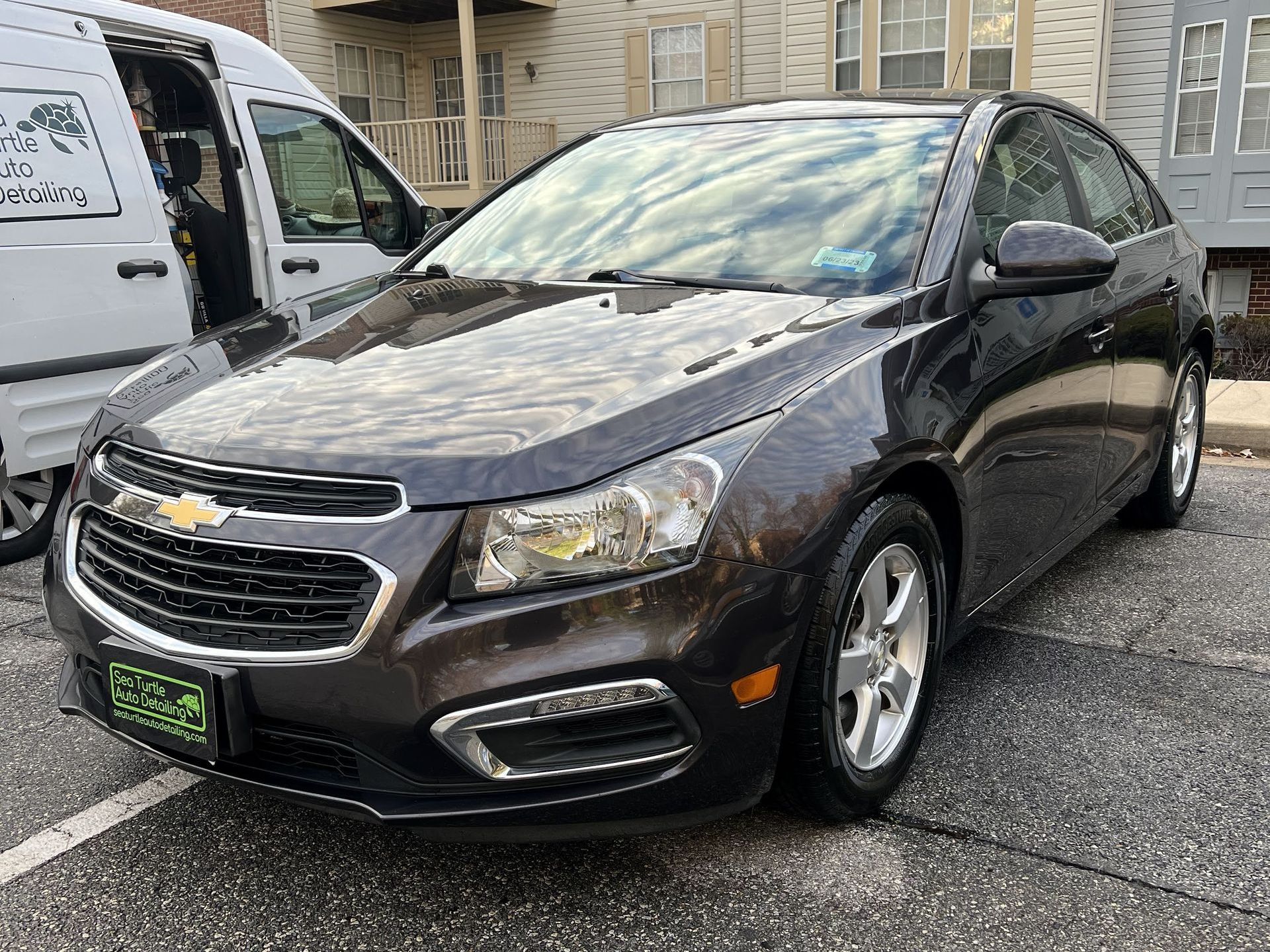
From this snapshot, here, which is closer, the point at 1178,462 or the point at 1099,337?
the point at 1099,337

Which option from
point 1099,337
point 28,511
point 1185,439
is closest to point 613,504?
point 1099,337

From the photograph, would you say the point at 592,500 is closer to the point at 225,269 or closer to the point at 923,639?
the point at 923,639

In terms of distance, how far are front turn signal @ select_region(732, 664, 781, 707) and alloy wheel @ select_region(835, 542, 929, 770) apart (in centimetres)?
24

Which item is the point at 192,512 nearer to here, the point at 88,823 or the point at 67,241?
the point at 88,823

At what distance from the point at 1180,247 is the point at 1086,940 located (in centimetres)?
347

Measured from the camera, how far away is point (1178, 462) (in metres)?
5.08

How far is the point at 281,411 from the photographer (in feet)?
7.77

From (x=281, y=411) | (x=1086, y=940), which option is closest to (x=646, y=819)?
(x=1086, y=940)

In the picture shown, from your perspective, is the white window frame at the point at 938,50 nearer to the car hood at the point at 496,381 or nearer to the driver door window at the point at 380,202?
the driver door window at the point at 380,202

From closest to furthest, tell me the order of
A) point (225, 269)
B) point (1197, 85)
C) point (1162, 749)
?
point (1162, 749), point (225, 269), point (1197, 85)

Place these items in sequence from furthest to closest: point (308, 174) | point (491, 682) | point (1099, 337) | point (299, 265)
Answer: point (308, 174) → point (299, 265) → point (1099, 337) → point (491, 682)

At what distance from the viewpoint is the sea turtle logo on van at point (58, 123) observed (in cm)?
459

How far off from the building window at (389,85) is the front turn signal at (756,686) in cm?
1730

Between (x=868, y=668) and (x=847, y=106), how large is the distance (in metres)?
1.86
